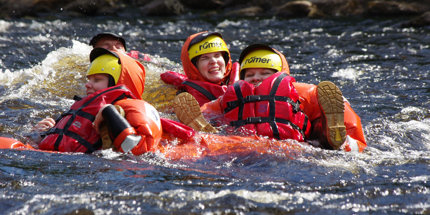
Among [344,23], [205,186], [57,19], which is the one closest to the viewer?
[205,186]

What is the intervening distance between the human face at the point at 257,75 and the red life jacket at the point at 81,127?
1602mm

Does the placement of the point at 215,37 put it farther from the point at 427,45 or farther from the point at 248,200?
the point at 427,45

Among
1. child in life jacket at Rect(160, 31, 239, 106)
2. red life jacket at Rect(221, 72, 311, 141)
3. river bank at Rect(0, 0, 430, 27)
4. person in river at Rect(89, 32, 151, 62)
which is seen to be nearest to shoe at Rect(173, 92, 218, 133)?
red life jacket at Rect(221, 72, 311, 141)

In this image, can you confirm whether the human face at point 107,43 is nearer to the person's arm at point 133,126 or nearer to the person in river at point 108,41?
the person in river at point 108,41

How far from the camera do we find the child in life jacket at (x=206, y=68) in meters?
7.16

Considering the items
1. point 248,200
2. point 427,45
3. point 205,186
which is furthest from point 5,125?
point 427,45

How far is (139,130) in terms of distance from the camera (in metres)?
4.96

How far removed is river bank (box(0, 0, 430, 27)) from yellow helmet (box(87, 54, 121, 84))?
42.0 feet

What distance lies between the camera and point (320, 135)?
5.55m

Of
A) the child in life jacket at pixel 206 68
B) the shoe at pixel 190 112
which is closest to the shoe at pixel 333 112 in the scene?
the shoe at pixel 190 112

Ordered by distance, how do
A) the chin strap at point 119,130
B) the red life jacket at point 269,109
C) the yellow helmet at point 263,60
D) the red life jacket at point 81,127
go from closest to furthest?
the chin strap at point 119,130, the red life jacket at point 81,127, the red life jacket at point 269,109, the yellow helmet at point 263,60

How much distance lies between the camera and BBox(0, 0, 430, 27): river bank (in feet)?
55.6

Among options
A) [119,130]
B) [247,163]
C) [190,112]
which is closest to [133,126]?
[119,130]

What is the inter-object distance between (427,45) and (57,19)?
40.8ft
